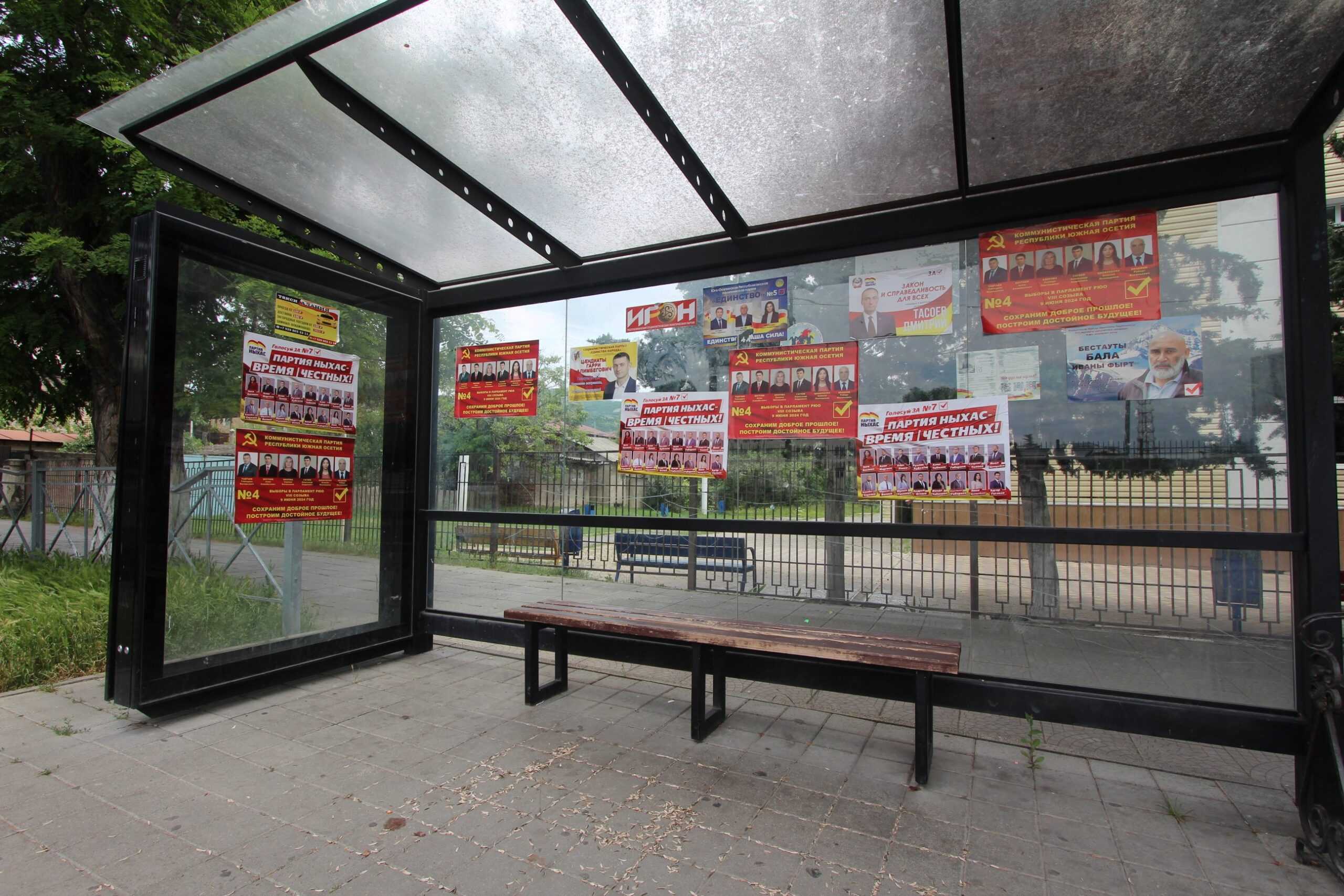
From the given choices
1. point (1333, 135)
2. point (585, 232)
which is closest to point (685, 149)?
point (585, 232)

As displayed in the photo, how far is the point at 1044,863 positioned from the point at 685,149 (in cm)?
352

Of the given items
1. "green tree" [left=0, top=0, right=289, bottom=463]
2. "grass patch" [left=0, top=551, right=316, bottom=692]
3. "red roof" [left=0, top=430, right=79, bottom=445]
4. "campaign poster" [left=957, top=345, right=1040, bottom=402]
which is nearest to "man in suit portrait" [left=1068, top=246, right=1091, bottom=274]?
"campaign poster" [left=957, top=345, right=1040, bottom=402]

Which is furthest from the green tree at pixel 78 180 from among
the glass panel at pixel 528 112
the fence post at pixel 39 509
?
the glass panel at pixel 528 112

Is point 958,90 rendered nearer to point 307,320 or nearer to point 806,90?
point 806,90

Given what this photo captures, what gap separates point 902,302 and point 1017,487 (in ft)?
4.00

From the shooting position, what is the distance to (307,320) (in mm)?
4430

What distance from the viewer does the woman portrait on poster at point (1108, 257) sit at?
3281 millimetres

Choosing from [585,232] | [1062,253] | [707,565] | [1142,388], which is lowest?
[707,565]

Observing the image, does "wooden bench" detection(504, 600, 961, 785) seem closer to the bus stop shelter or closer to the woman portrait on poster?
the bus stop shelter

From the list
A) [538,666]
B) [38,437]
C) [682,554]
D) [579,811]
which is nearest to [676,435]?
[682,554]

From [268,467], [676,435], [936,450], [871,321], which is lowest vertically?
[268,467]

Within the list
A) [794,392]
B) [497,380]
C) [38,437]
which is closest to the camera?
[794,392]

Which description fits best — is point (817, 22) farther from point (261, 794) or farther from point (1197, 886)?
point (261, 794)

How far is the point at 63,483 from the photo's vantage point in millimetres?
8758
